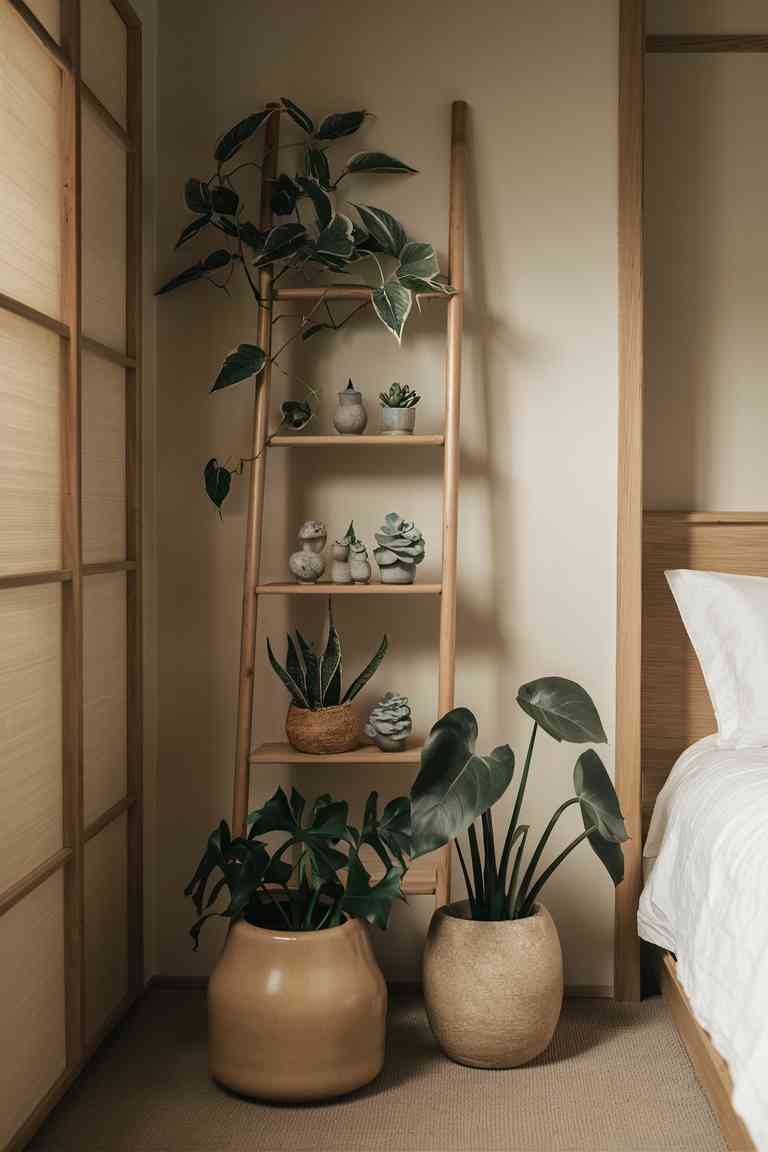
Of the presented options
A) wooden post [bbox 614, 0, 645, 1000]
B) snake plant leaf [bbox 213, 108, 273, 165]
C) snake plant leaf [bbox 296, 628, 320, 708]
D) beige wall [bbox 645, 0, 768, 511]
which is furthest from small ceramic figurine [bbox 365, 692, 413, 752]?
snake plant leaf [bbox 213, 108, 273, 165]

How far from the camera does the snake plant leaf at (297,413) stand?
2.55m

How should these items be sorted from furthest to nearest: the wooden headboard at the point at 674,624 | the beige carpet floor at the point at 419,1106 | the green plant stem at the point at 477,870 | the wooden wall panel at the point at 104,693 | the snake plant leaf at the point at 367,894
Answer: the wooden headboard at the point at 674,624 < the green plant stem at the point at 477,870 < the wooden wall panel at the point at 104,693 < the snake plant leaf at the point at 367,894 < the beige carpet floor at the point at 419,1106

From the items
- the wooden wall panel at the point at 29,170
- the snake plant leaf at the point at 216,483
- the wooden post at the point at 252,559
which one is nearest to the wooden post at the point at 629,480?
the wooden post at the point at 252,559

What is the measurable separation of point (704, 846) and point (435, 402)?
3.99 ft

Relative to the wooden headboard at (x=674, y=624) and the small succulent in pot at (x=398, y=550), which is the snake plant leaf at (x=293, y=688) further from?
the wooden headboard at (x=674, y=624)

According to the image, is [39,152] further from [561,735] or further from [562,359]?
[561,735]

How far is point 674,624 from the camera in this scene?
2730 millimetres

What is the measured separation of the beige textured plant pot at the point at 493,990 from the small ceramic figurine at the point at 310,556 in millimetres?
820

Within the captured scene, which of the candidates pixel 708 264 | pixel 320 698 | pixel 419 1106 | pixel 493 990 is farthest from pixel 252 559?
pixel 708 264

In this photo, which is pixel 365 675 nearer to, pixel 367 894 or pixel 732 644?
pixel 367 894

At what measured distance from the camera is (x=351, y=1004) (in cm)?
212

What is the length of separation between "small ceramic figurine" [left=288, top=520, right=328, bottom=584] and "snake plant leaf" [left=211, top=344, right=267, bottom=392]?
369 mm

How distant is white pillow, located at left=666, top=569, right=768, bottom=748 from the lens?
7.96 feet

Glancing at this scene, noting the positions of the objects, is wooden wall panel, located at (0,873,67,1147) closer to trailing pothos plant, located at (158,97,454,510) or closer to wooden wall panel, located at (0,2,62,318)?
trailing pothos plant, located at (158,97,454,510)
